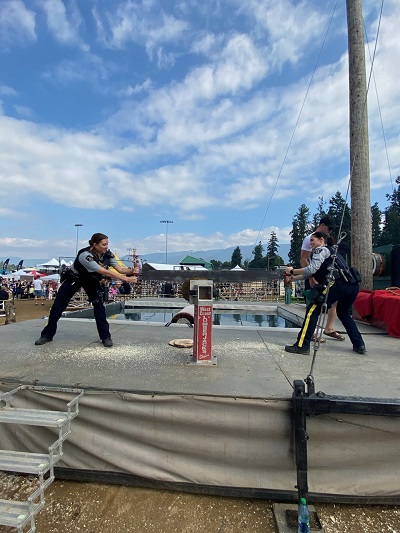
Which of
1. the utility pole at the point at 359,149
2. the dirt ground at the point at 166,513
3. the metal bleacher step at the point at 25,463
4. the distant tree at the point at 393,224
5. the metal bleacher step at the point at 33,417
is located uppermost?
the distant tree at the point at 393,224

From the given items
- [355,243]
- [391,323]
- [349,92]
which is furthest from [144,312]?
[349,92]

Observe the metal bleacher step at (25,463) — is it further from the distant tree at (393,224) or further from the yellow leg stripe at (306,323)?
the distant tree at (393,224)

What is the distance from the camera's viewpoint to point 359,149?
680cm

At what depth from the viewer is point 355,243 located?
22.8ft

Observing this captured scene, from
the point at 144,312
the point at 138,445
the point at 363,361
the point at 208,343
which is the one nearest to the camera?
the point at 138,445

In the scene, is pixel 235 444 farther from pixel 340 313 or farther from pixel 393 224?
pixel 393 224

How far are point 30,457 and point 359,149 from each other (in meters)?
7.51

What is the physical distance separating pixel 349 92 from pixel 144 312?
26.1ft

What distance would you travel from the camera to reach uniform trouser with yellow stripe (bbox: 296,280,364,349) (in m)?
3.56

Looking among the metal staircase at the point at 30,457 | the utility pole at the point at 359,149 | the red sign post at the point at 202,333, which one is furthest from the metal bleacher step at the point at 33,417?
the utility pole at the point at 359,149

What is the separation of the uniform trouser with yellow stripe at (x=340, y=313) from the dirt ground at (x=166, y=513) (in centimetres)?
171

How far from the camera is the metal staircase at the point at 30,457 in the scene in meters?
1.68

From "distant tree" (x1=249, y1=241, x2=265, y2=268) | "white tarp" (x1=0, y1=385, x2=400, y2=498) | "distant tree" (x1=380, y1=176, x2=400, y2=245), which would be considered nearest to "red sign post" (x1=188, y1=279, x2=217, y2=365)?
"white tarp" (x1=0, y1=385, x2=400, y2=498)

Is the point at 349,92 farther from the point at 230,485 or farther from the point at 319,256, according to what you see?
the point at 230,485
